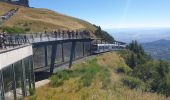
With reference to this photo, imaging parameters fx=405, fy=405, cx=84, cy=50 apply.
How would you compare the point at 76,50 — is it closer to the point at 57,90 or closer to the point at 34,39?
the point at 34,39

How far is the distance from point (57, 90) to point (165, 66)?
4461cm

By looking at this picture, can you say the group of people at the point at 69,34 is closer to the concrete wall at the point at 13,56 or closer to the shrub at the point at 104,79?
the shrub at the point at 104,79

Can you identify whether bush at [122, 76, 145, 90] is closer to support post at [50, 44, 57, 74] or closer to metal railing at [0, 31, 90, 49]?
support post at [50, 44, 57, 74]

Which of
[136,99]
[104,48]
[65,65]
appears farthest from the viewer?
→ [104,48]

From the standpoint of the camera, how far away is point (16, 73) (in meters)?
26.2

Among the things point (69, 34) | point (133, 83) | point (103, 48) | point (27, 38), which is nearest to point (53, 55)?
point (69, 34)

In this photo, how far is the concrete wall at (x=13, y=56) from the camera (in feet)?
72.9

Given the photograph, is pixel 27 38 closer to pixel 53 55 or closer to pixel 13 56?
pixel 53 55

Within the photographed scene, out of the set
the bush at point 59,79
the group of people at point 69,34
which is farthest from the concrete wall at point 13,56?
the group of people at point 69,34

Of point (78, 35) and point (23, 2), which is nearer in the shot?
point (78, 35)

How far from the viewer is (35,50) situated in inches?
1756

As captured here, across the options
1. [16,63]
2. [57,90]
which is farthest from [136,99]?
[57,90]

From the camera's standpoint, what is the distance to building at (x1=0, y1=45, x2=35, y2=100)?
22266 mm

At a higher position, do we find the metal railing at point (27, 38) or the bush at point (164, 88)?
the metal railing at point (27, 38)
